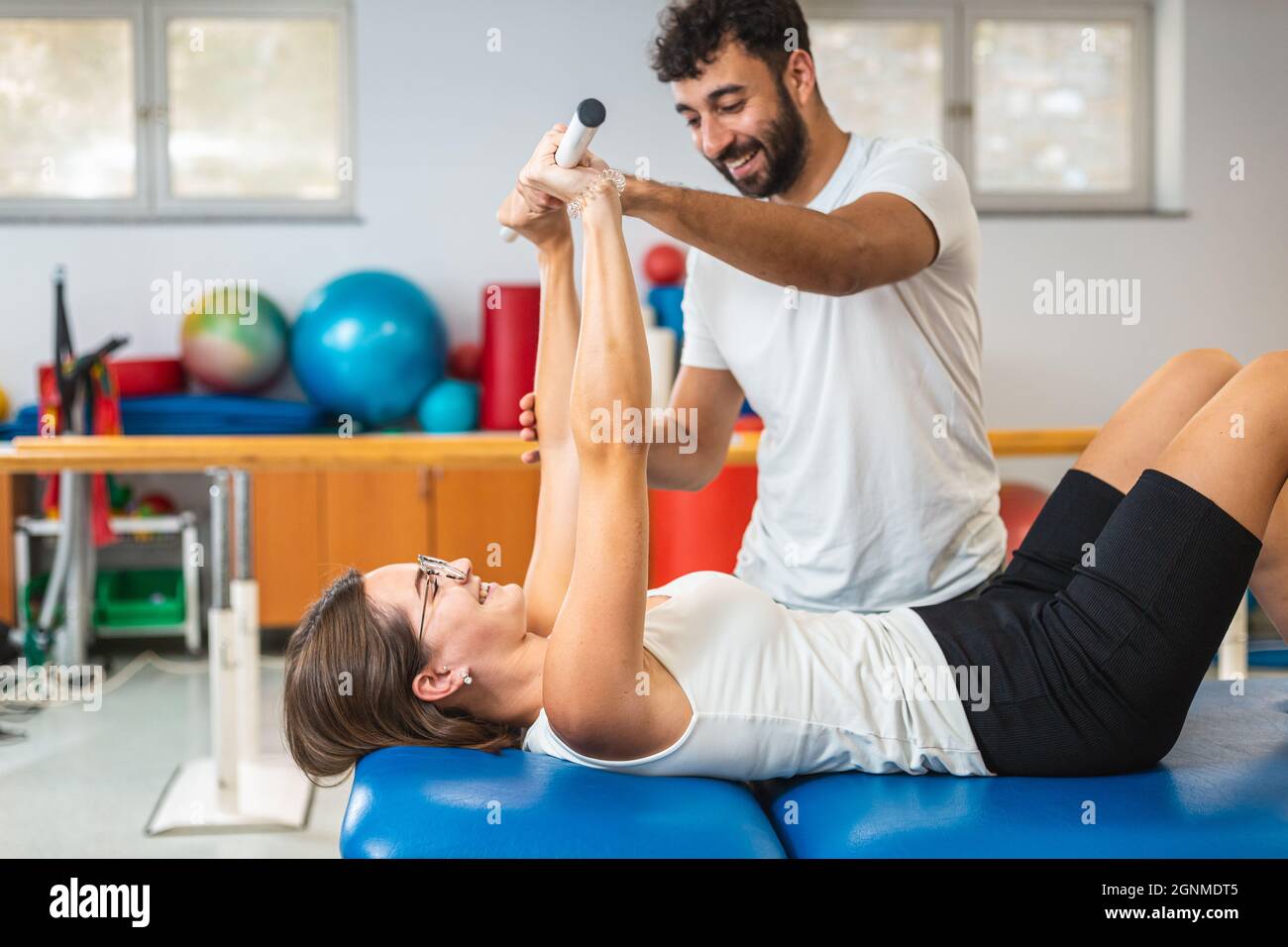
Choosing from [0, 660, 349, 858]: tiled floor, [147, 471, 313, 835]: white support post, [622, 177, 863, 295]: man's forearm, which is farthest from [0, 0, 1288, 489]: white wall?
[622, 177, 863, 295]: man's forearm

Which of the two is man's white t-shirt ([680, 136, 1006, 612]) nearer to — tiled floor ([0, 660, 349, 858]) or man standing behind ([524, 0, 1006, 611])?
man standing behind ([524, 0, 1006, 611])

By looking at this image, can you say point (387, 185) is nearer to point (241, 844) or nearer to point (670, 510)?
point (670, 510)

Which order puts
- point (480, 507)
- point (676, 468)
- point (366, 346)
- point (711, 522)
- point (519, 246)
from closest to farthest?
point (676, 468) < point (711, 522) < point (366, 346) < point (480, 507) < point (519, 246)

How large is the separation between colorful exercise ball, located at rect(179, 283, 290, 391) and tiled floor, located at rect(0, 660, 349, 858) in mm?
1090

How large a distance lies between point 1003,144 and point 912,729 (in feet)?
14.1

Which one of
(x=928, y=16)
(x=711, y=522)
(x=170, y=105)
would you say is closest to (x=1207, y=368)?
(x=711, y=522)

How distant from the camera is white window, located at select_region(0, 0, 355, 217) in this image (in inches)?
188

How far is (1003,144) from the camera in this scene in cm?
516

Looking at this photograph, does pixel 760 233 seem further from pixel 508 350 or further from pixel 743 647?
pixel 508 350

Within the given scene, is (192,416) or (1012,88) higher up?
(1012,88)

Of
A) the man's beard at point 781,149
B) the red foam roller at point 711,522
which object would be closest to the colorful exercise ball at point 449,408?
the red foam roller at point 711,522

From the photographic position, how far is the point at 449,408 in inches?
180

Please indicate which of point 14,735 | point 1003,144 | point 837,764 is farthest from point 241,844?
point 1003,144

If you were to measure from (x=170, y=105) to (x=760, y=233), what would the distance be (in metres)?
4.07
